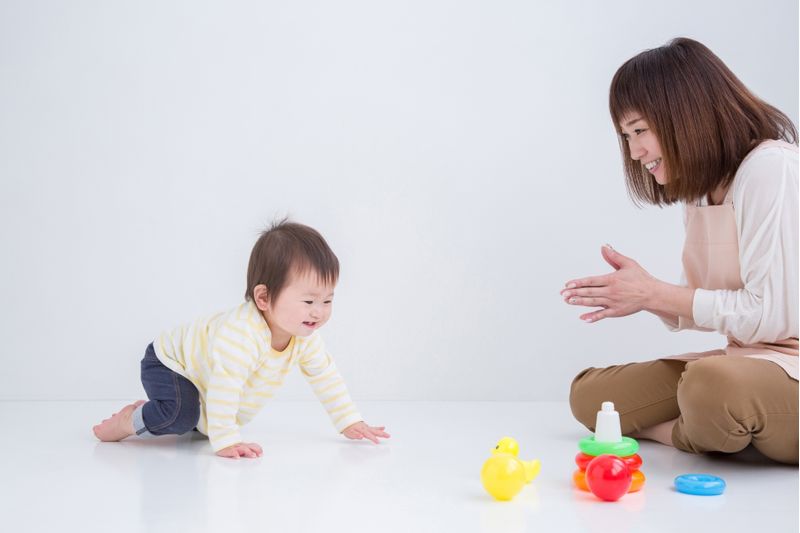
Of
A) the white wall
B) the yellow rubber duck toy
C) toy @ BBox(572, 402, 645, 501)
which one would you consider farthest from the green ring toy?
the white wall

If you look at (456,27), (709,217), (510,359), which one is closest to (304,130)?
(456,27)

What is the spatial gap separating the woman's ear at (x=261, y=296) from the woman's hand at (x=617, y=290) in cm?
52

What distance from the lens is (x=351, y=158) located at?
2205 mm

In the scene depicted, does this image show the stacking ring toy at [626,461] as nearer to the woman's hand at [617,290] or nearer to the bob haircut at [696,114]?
the woman's hand at [617,290]

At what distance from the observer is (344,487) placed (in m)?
1.26

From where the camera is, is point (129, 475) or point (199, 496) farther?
point (129, 475)

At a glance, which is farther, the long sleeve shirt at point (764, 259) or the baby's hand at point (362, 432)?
the baby's hand at point (362, 432)

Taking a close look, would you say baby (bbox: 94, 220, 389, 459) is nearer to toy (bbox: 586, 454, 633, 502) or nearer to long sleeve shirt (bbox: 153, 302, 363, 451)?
long sleeve shirt (bbox: 153, 302, 363, 451)

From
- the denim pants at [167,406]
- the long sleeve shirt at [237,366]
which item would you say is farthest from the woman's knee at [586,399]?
the denim pants at [167,406]

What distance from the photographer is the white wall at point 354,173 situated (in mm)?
2154

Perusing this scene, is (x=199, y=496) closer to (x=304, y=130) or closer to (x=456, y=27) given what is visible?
(x=304, y=130)

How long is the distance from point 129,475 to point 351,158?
3.58 ft

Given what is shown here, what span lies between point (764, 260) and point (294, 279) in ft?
2.51

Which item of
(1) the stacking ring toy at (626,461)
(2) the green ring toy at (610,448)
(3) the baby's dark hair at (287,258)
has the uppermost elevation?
(3) the baby's dark hair at (287,258)
